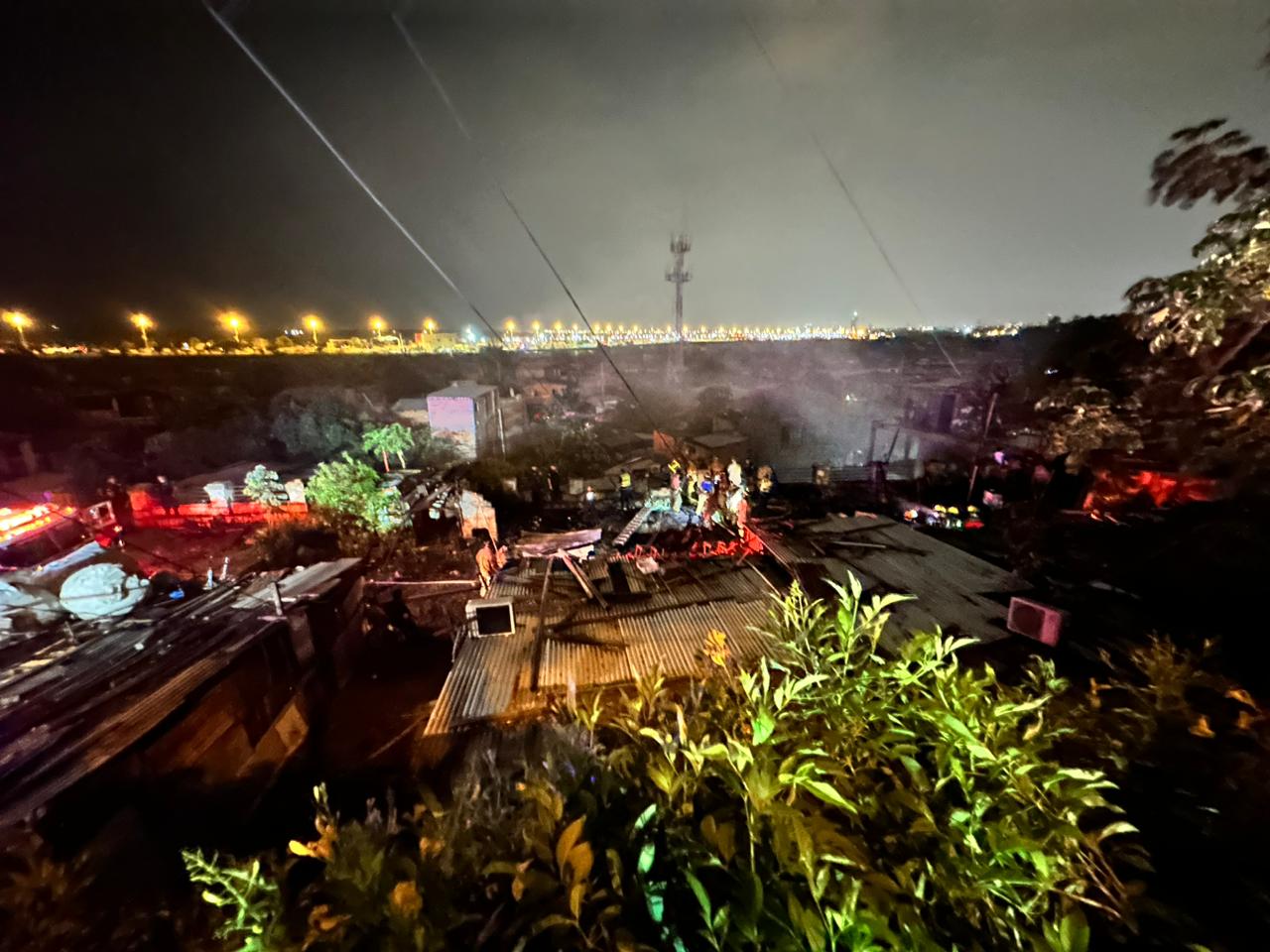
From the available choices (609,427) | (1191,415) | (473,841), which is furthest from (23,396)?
(1191,415)

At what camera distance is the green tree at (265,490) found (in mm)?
18328

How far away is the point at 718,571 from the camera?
991 centimetres

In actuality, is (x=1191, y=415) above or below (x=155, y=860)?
above

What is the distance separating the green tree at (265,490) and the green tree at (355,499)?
2899mm

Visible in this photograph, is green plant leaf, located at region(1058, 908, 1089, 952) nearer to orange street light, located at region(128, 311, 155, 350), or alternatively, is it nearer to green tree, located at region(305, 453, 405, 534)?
green tree, located at region(305, 453, 405, 534)

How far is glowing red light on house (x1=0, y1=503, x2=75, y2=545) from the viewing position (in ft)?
43.2

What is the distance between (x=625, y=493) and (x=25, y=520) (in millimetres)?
17930

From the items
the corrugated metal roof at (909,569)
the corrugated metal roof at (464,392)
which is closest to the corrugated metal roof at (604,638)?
the corrugated metal roof at (909,569)

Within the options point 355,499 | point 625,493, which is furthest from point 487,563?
point 625,493

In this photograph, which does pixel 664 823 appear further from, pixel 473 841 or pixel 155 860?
pixel 155 860

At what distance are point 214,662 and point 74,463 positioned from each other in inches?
1254

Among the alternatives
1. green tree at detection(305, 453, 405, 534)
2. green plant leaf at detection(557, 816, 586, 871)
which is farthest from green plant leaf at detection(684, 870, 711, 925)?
green tree at detection(305, 453, 405, 534)

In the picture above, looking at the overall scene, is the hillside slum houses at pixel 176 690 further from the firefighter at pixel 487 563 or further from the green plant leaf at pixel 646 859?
the green plant leaf at pixel 646 859

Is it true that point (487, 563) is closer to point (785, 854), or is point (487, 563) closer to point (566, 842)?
point (566, 842)
